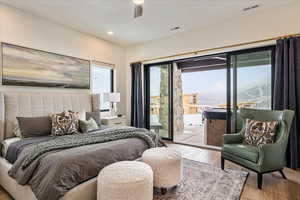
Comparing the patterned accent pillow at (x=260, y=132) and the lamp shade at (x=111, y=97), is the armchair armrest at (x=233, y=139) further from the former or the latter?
the lamp shade at (x=111, y=97)

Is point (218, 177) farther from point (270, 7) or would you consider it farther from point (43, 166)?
point (270, 7)

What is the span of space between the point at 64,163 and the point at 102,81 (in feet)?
11.1

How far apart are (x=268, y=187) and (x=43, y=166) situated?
9.23 feet

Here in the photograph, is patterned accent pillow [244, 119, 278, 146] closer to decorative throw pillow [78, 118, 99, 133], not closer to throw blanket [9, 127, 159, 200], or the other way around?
throw blanket [9, 127, 159, 200]

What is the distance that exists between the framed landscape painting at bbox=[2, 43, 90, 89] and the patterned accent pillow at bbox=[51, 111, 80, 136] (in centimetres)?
97

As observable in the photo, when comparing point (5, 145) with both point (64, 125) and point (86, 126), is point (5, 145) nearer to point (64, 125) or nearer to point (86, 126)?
point (64, 125)

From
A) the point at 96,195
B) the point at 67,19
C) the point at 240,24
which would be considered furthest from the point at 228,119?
the point at 67,19

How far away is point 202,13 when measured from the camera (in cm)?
331

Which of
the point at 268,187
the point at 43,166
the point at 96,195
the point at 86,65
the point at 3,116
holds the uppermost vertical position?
the point at 86,65

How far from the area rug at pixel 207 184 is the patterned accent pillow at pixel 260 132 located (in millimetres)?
547

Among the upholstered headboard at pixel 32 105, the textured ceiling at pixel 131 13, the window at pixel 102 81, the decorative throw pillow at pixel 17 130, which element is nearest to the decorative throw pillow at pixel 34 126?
the decorative throw pillow at pixel 17 130

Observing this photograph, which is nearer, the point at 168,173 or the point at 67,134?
the point at 168,173

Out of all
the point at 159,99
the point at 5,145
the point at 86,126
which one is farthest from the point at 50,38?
the point at 159,99

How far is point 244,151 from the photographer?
250 centimetres
